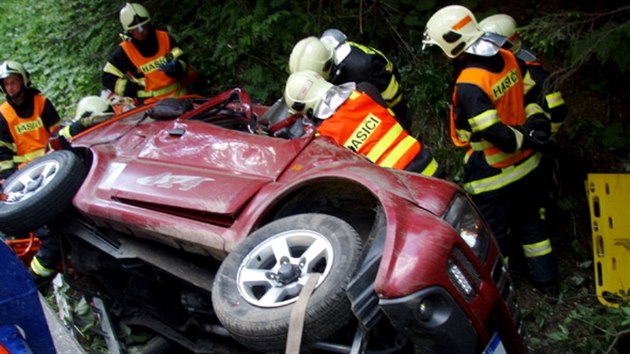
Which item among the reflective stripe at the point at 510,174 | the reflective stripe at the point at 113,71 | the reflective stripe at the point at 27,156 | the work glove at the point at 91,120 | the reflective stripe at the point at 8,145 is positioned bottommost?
the reflective stripe at the point at 27,156

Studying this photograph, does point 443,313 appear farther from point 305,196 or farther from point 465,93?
point 465,93

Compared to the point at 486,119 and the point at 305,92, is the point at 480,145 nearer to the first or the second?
the point at 486,119

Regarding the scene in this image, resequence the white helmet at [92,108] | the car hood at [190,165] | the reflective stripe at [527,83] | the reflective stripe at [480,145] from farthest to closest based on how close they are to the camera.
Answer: the white helmet at [92,108] < the reflective stripe at [527,83] < the reflective stripe at [480,145] < the car hood at [190,165]

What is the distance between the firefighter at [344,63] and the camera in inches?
206

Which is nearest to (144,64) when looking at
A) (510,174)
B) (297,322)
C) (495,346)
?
(510,174)

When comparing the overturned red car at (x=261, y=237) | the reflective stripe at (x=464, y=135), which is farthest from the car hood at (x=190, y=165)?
the reflective stripe at (x=464, y=135)

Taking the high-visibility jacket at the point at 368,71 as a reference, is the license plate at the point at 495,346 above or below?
below

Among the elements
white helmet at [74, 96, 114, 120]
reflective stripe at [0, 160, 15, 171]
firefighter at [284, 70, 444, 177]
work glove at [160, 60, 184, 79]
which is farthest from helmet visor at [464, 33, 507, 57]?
reflective stripe at [0, 160, 15, 171]

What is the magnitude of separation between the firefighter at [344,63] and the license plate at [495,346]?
9.33 feet

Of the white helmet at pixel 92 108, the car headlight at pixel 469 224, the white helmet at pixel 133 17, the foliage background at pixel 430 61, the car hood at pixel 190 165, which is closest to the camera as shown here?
the car headlight at pixel 469 224

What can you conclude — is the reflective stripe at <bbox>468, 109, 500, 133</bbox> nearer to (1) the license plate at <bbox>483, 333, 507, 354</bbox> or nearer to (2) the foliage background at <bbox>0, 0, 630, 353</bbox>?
(2) the foliage background at <bbox>0, 0, 630, 353</bbox>

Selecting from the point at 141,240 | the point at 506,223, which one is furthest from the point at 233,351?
the point at 506,223

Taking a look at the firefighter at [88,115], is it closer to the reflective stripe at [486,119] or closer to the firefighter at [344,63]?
the firefighter at [344,63]

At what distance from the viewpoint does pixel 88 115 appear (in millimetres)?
5750
